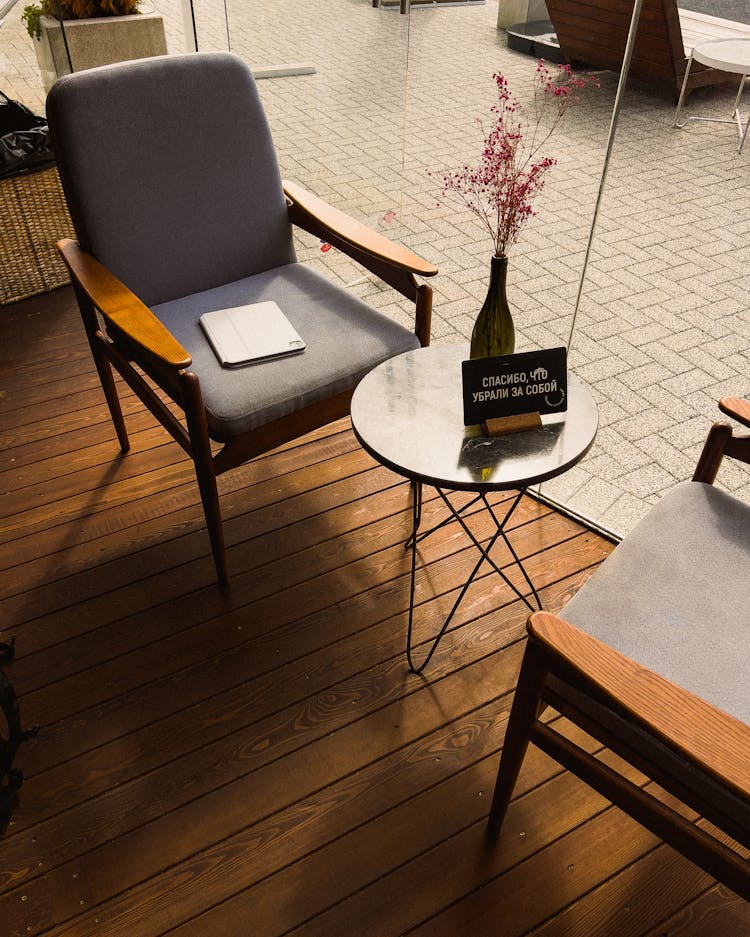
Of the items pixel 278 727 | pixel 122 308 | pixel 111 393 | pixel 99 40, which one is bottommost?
pixel 278 727

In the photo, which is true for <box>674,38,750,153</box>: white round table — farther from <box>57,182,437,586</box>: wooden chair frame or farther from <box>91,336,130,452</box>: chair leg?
<box>91,336,130,452</box>: chair leg

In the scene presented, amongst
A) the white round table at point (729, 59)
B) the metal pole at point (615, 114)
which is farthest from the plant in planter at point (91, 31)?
the white round table at point (729, 59)

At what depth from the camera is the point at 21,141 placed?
2777mm

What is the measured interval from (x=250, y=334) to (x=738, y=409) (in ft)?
3.48

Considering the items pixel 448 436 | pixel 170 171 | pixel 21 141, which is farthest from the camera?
pixel 21 141

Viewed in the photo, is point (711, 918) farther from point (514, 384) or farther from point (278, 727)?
point (514, 384)

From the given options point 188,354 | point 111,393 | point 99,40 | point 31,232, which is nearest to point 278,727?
point 188,354

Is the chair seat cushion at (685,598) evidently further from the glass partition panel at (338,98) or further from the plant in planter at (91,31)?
the plant in planter at (91,31)

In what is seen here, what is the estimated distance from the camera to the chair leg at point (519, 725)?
47.1 inches

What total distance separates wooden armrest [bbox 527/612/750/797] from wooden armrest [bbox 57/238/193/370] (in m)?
0.92

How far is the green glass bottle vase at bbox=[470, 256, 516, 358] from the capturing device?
4.99 ft

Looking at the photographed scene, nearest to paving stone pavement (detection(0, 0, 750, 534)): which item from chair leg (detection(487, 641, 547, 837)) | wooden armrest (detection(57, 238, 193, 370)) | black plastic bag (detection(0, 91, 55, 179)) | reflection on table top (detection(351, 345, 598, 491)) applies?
black plastic bag (detection(0, 91, 55, 179))

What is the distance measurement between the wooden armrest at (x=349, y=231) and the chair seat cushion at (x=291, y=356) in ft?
0.47

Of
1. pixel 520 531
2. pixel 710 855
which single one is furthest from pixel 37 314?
pixel 710 855
